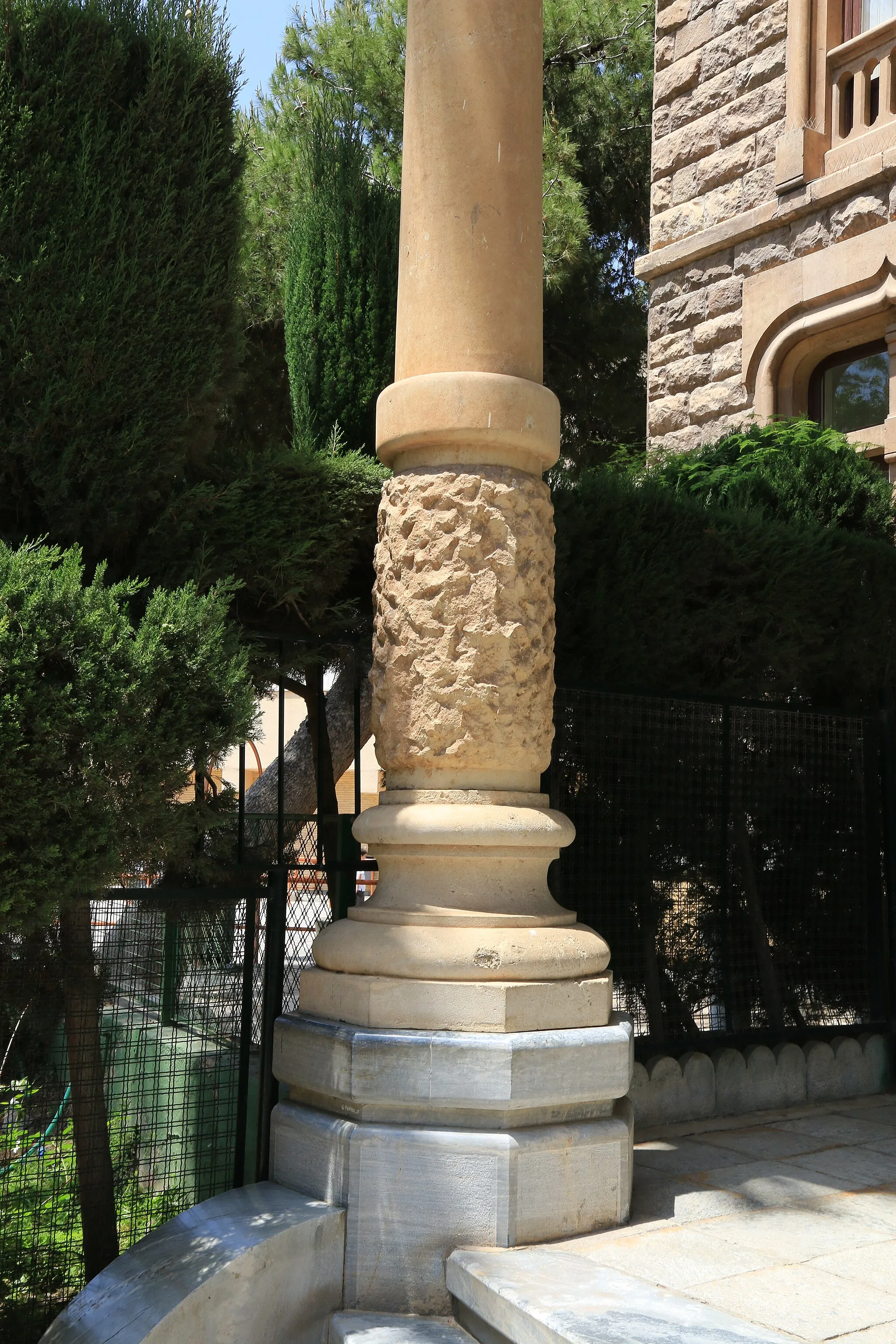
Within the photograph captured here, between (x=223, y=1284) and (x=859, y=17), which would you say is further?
(x=859, y=17)

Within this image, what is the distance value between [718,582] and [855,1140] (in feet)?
8.48

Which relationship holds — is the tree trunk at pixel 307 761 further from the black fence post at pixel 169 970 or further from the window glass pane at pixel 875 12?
the window glass pane at pixel 875 12

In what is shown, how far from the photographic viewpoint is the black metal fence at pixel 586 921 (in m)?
4.20

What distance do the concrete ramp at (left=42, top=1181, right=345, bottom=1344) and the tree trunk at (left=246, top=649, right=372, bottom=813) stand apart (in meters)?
2.92

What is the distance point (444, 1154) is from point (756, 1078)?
8.04ft

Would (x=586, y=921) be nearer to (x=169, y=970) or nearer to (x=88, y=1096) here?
(x=169, y=970)

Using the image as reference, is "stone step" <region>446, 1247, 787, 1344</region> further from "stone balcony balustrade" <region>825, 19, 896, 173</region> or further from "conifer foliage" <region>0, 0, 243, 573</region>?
"stone balcony balustrade" <region>825, 19, 896, 173</region>

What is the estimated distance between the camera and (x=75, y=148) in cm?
398

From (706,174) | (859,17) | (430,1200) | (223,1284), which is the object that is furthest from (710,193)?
(223,1284)

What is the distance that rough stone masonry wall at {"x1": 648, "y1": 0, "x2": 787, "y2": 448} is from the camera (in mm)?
8656

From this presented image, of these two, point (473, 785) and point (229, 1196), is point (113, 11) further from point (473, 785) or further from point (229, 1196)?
point (229, 1196)

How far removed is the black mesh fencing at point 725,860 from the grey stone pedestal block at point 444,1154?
5.29 ft

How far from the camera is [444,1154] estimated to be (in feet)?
11.7

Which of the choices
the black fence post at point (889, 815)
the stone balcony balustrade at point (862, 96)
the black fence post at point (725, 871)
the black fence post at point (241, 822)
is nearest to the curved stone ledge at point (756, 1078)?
the black fence post at point (725, 871)
